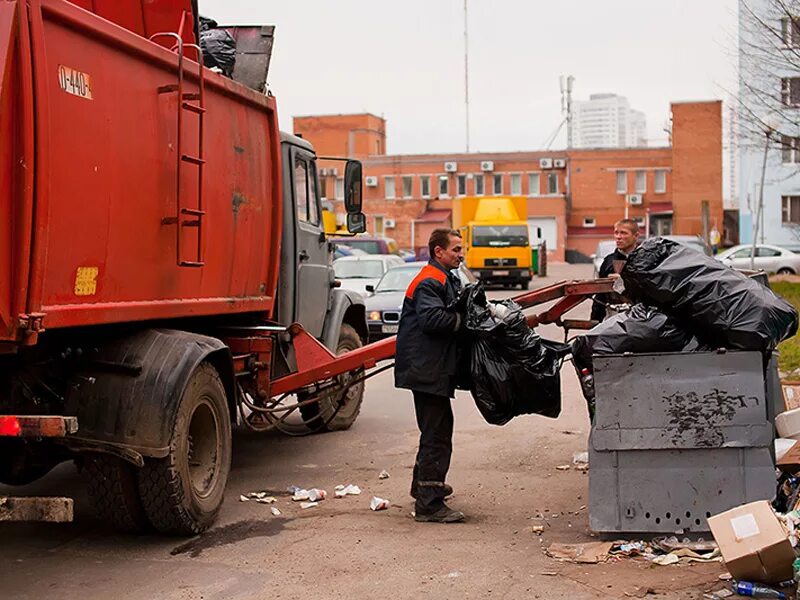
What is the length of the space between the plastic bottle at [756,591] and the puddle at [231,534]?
2.84 metres

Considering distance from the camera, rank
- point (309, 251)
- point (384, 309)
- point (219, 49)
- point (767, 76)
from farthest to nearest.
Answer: point (767, 76), point (384, 309), point (309, 251), point (219, 49)

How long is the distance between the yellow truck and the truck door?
27.0 meters

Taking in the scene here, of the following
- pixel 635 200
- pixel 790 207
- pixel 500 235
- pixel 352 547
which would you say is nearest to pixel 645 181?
pixel 635 200

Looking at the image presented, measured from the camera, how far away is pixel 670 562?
5660 millimetres

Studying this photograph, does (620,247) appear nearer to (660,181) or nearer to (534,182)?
(534,182)

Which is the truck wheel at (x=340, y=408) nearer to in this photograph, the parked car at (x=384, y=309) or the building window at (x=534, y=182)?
the parked car at (x=384, y=309)

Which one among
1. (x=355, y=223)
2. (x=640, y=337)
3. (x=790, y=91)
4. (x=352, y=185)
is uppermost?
(x=790, y=91)

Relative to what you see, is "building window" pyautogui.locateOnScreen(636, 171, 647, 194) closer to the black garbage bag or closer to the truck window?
the truck window

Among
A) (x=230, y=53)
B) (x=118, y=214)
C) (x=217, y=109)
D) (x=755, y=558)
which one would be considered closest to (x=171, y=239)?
(x=118, y=214)

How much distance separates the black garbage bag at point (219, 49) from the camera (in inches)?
328

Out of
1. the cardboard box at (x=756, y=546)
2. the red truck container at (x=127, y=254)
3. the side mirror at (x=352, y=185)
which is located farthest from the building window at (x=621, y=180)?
the cardboard box at (x=756, y=546)

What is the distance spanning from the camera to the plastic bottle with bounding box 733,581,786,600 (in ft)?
16.4

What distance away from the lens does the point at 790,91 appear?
80.8 ft

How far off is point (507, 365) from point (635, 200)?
2435 inches
